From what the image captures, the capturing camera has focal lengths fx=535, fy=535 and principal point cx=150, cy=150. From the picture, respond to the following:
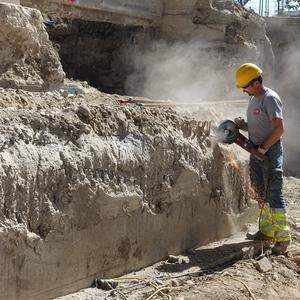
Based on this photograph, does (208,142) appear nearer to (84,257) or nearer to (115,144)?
(115,144)

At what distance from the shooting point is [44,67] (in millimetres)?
5219

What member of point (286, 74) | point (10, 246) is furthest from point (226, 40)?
point (10, 246)

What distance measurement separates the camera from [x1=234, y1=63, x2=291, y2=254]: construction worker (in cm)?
548

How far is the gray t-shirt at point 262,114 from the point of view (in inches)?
215

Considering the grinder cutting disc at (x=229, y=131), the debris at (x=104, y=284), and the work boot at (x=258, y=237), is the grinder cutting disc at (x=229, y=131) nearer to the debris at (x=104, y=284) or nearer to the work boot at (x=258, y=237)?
the work boot at (x=258, y=237)

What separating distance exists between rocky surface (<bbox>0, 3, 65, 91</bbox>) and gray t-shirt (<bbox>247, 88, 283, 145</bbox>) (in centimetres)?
205

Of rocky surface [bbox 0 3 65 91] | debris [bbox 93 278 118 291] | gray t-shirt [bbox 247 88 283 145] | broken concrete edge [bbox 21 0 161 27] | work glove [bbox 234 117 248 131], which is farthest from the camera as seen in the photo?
broken concrete edge [bbox 21 0 161 27]

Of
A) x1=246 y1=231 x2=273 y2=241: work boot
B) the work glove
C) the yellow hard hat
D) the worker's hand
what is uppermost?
the yellow hard hat

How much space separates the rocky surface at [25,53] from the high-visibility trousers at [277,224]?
2.58 metres

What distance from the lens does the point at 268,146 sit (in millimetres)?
5473

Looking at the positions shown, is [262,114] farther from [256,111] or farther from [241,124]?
[241,124]

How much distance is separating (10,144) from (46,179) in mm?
396

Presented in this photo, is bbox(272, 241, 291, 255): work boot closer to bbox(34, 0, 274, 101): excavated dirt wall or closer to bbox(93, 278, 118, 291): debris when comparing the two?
bbox(93, 278, 118, 291): debris

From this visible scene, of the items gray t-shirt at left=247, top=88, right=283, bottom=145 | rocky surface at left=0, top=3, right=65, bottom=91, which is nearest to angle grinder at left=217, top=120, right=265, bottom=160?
gray t-shirt at left=247, top=88, right=283, bottom=145
